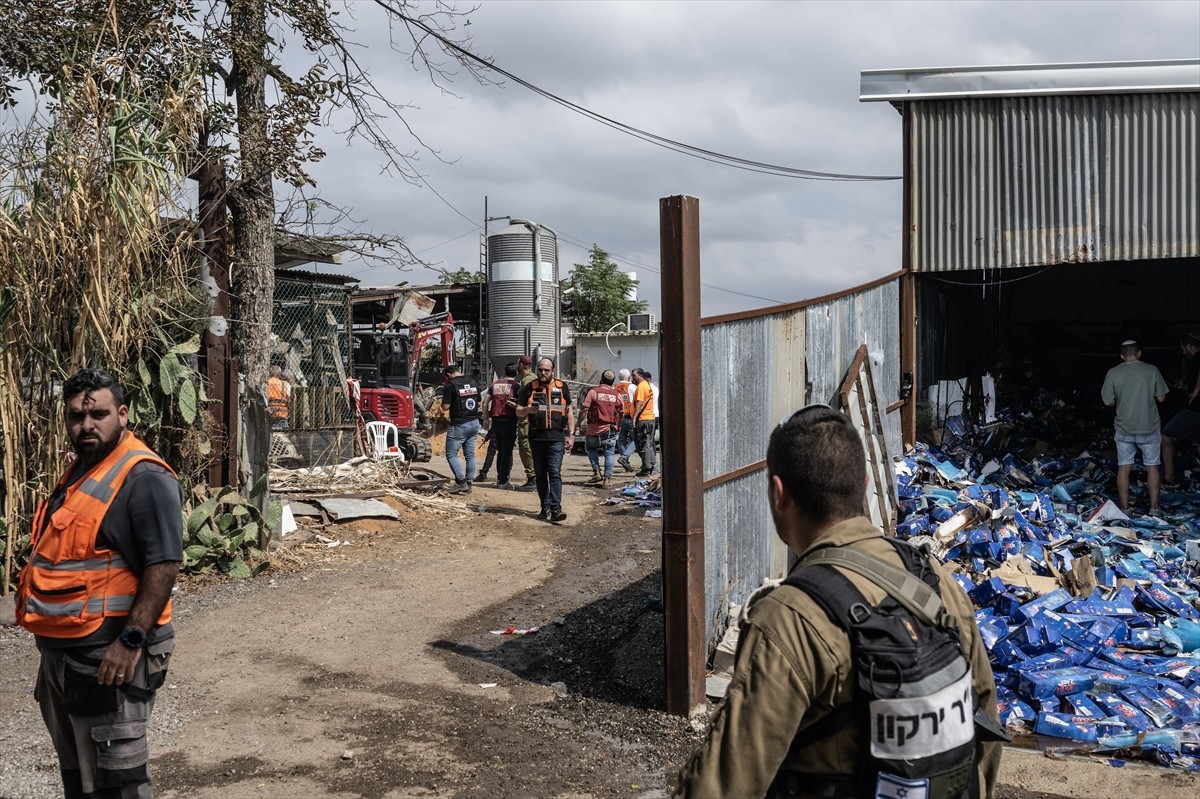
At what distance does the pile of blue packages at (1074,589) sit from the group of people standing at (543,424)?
3.69m

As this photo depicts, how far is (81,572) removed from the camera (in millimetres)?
3473

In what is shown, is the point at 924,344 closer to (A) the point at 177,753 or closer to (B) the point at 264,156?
(B) the point at 264,156

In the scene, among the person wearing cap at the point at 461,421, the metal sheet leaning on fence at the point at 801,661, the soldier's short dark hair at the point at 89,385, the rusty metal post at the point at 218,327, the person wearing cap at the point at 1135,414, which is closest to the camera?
the metal sheet leaning on fence at the point at 801,661

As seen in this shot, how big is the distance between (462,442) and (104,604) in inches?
399

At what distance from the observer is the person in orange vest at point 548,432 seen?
37.2ft

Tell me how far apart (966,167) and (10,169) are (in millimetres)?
9187

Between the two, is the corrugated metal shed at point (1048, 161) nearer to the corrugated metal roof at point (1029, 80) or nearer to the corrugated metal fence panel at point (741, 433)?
the corrugated metal roof at point (1029, 80)

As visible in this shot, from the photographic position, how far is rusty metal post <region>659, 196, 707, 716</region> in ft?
18.3

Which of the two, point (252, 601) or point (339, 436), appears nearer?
point (252, 601)

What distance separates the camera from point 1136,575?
821 centimetres

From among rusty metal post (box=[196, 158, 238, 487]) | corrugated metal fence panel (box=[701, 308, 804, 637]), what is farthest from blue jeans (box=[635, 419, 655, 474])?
corrugated metal fence panel (box=[701, 308, 804, 637])

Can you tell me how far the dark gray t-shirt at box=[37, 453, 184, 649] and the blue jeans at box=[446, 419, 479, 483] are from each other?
9.80 metres

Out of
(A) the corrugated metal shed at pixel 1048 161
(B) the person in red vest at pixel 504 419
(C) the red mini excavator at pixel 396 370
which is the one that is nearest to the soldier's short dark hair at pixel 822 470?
(A) the corrugated metal shed at pixel 1048 161

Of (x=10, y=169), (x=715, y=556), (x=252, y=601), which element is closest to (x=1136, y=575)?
(x=715, y=556)
